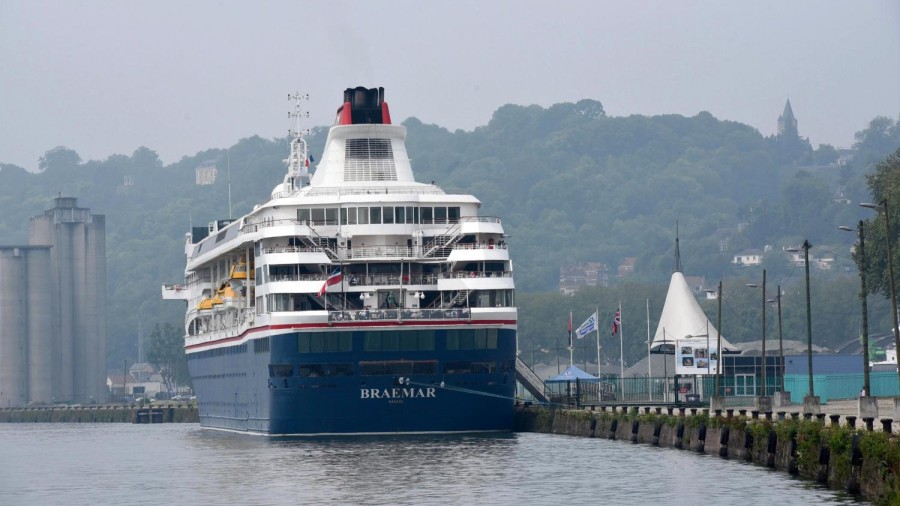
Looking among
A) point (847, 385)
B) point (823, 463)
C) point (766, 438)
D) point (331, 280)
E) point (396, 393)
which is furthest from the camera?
point (847, 385)

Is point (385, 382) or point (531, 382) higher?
point (385, 382)

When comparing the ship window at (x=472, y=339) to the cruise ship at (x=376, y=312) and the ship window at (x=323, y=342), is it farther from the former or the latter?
the ship window at (x=323, y=342)

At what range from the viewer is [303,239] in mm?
80938

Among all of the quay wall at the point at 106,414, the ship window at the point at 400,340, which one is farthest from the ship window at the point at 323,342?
the quay wall at the point at 106,414

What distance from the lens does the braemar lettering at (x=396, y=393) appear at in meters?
76.8

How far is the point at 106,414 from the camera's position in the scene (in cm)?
16050

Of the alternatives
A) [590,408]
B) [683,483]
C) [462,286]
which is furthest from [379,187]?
[683,483]

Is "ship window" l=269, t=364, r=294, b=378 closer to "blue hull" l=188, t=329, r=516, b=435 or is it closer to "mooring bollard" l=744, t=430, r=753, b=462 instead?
"blue hull" l=188, t=329, r=516, b=435

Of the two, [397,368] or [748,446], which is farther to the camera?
[397,368]

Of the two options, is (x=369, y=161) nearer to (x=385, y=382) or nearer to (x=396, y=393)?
(x=385, y=382)

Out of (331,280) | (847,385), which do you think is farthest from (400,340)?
(847,385)

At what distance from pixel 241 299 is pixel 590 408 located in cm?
1907

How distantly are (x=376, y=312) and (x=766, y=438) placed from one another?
2412cm

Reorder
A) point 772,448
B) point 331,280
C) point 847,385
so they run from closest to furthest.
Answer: point 772,448
point 331,280
point 847,385
